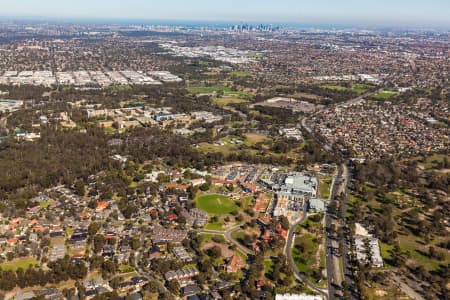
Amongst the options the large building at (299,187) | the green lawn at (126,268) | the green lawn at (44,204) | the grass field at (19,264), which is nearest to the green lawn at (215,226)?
the green lawn at (126,268)

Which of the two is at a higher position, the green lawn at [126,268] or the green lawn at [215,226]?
the green lawn at [126,268]

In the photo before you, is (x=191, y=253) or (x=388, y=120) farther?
(x=388, y=120)

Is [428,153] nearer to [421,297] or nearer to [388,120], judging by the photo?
[388,120]

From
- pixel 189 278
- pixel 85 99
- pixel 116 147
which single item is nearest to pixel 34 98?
pixel 85 99

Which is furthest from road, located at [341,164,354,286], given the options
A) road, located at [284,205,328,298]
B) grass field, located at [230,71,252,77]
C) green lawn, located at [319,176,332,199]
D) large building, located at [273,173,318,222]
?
grass field, located at [230,71,252,77]

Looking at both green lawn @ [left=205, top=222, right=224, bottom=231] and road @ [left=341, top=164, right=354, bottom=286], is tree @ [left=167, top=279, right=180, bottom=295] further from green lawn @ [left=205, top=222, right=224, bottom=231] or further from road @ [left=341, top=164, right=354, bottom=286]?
road @ [left=341, top=164, right=354, bottom=286]

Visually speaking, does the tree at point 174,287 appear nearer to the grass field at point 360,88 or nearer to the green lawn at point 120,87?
the green lawn at point 120,87

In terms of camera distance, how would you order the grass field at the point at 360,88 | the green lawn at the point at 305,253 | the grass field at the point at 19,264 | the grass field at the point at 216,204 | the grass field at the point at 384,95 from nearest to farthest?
the grass field at the point at 19,264 < the green lawn at the point at 305,253 < the grass field at the point at 216,204 < the grass field at the point at 384,95 < the grass field at the point at 360,88
